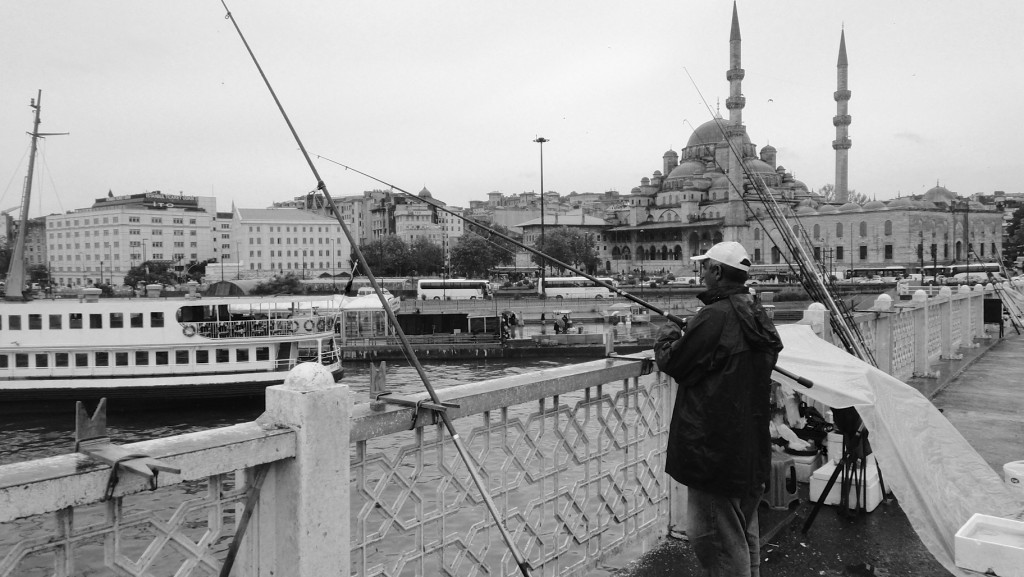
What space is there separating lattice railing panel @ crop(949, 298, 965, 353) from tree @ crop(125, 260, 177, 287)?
242ft

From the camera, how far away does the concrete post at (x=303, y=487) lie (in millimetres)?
2088

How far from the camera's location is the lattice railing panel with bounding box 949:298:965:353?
1197cm

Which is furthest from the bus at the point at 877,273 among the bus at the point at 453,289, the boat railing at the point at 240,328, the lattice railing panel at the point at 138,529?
the lattice railing panel at the point at 138,529

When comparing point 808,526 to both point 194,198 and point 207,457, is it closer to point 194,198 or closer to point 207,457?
point 207,457

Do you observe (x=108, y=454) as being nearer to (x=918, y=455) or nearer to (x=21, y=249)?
(x=918, y=455)

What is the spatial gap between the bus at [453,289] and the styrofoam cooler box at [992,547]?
47241 mm

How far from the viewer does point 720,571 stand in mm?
3076

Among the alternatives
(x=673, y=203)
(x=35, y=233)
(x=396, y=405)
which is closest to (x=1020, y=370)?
(x=396, y=405)

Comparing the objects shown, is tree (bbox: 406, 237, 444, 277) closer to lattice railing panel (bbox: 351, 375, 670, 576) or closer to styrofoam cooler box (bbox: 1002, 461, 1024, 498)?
lattice railing panel (bbox: 351, 375, 670, 576)

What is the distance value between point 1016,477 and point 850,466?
0.92m

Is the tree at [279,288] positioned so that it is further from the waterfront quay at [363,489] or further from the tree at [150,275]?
the waterfront quay at [363,489]

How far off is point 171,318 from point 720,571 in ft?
68.1

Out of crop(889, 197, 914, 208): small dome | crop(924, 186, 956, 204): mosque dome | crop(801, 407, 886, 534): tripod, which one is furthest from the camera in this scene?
crop(924, 186, 956, 204): mosque dome

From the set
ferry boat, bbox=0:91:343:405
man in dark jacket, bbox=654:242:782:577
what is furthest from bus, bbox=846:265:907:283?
man in dark jacket, bbox=654:242:782:577
